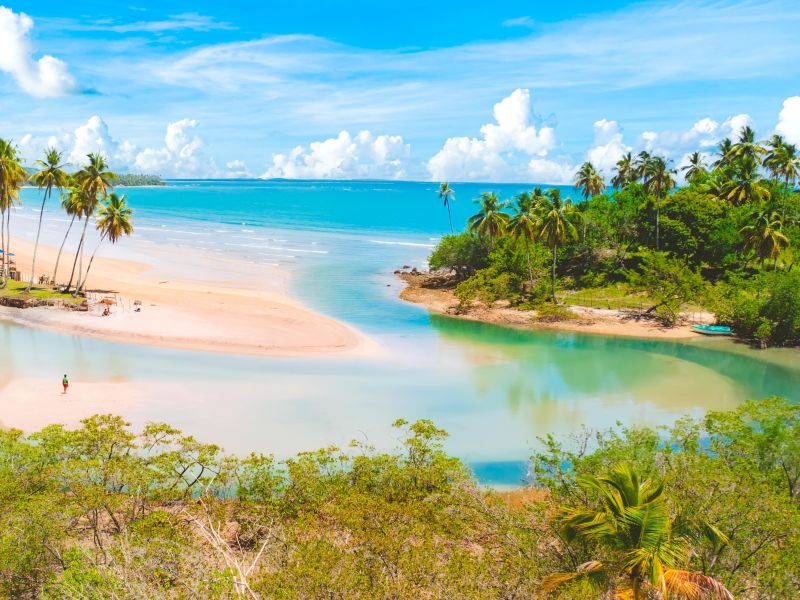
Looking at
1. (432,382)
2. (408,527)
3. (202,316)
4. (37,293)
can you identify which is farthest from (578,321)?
(37,293)

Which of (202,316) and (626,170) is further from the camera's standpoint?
(626,170)

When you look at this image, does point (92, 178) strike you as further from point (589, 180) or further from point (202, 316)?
point (589, 180)

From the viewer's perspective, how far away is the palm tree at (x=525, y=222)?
5984 centimetres

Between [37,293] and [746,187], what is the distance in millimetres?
71931

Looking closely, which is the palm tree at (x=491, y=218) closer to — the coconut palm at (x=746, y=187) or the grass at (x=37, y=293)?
the coconut palm at (x=746, y=187)

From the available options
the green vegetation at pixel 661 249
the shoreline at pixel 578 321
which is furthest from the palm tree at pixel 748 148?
the shoreline at pixel 578 321

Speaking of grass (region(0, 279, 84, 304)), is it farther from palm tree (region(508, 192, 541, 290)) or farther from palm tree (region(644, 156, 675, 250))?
palm tree (region(644, 156, 675, 250))

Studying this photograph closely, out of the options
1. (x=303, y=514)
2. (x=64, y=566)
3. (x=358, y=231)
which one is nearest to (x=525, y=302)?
(x=303, y=514)

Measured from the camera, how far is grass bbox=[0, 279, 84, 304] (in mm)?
54875

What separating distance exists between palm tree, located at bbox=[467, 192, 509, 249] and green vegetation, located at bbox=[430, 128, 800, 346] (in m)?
0.12

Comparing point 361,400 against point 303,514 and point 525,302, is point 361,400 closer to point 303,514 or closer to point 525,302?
point 303,514

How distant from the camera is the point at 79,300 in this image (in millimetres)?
55438

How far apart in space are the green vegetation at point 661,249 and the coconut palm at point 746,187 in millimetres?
119

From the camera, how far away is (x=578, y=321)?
56656mm
